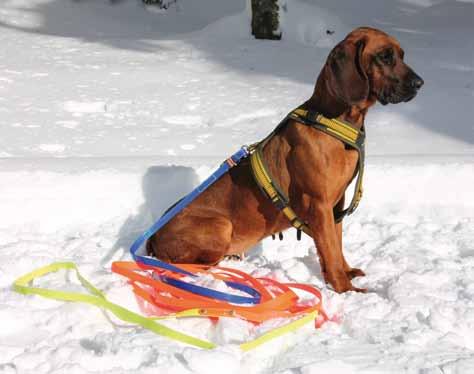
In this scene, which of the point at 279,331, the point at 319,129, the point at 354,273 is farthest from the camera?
the point at 354,273

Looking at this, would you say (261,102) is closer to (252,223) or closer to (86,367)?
(252,223)

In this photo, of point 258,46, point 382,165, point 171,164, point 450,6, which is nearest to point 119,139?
point 171,164

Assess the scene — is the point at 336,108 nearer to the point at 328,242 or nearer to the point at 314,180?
the point at 314,180

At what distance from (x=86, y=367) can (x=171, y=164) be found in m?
2.42

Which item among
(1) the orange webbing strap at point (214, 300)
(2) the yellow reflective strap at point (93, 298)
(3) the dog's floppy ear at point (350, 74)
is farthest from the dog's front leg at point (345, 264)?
(2) the yellow reflective strap at point (93, 298)

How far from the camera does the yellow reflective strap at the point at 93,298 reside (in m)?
2.83

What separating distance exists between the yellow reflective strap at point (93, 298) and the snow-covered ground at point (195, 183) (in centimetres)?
4

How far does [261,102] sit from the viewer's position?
24.7 feet

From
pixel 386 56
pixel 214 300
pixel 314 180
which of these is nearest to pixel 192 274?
pixel 214 300

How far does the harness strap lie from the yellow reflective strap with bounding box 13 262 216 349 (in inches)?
40.7

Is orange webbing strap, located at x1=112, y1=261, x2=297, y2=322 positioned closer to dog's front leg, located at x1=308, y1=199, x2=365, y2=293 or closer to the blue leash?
the blue leash

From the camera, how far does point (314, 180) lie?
3545mm

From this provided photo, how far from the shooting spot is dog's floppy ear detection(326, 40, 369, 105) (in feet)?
11.1

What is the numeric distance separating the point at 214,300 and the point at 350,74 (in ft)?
4.27
